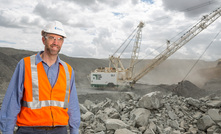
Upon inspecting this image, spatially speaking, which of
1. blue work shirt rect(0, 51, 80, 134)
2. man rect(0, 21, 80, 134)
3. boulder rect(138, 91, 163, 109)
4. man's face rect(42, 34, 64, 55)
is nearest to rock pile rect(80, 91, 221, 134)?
boulder rect(138, 91, 163, 109)

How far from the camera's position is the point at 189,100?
9.07 m

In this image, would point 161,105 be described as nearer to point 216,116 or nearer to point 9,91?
point 216,116

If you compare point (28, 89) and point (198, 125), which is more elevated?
point (28, 89)

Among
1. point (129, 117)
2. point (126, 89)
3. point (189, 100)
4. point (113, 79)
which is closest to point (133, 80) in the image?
point (126, 89)

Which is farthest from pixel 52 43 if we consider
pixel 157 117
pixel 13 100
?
pixel 157 117

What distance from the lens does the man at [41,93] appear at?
205 centimetres

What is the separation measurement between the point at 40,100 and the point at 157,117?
20.4 feet

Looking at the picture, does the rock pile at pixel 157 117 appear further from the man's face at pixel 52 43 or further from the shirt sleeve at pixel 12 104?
the man's face at pixel 52 43

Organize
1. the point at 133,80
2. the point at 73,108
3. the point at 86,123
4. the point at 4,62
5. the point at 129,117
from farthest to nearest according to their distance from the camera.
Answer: the point at 4,62 < the point at 133,80 < the point at 129,117 < the point at 86,123 < the point at 73,108

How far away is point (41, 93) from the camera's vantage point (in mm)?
2133

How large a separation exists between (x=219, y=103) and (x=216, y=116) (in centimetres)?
109

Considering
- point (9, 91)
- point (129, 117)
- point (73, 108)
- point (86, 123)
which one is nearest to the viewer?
point (9, 91)

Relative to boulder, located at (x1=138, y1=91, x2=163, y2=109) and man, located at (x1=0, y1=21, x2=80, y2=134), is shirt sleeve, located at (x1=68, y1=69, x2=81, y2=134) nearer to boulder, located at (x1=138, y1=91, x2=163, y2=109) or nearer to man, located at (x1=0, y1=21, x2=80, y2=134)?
man, located at (x1=0, y1=21, x2=80, y2=134)

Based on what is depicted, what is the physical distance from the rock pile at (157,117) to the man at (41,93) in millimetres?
3702
